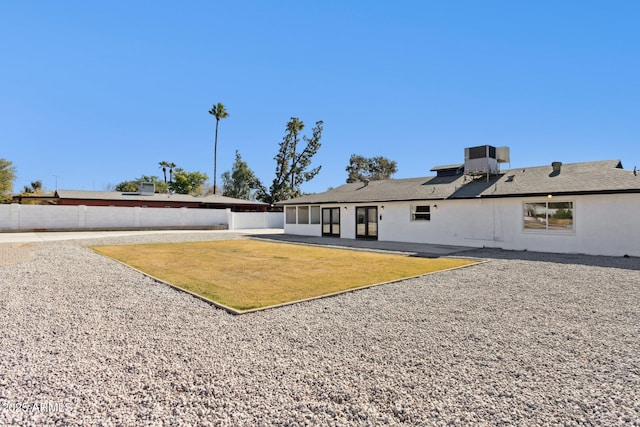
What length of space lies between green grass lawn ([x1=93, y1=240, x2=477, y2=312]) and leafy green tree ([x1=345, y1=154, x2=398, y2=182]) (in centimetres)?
3494

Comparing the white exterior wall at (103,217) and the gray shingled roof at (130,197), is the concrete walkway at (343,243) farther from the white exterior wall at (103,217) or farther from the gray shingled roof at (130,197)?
the gray shingled roof at (130,197)

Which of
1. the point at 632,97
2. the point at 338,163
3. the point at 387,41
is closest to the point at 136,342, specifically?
the point at 387,41

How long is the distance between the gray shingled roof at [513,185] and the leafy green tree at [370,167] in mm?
23948

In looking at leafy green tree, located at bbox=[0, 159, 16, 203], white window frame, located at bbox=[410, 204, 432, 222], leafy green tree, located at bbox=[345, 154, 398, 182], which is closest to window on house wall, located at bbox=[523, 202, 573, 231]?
white window frame, located at bbox=[410, 204, 432, 222]

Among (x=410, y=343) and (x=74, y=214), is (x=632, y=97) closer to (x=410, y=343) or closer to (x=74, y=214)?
(x=410, y=343)

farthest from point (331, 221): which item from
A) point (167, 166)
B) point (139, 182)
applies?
point (139, 182)

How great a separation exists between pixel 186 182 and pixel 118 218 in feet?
77.2

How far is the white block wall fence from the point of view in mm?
23312

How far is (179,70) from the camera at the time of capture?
1981 centimetres

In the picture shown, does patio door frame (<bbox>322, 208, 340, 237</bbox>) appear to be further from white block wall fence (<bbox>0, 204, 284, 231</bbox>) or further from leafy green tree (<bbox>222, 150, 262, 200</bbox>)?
leafy green tree (<bbox>222, 150, 262, 200</bbox>)

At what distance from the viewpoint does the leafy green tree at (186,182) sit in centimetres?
4966

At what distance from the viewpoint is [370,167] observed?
4666 centimetres

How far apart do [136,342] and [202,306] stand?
5.16 ft

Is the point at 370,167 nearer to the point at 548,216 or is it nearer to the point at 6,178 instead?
the point at 548,216
